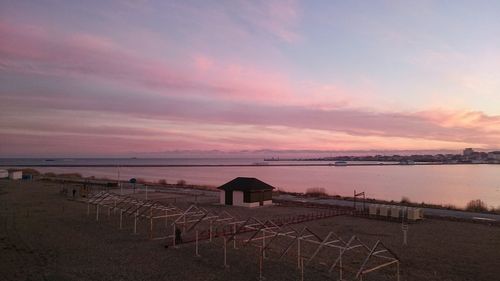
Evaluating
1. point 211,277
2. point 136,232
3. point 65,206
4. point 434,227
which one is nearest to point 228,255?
point 211,277

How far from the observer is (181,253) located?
1892cm

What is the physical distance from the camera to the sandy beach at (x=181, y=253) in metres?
15.8

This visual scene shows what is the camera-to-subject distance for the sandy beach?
15.8 m

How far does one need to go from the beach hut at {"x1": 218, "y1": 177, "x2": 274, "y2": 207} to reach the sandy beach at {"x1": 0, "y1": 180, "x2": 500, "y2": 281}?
894cm

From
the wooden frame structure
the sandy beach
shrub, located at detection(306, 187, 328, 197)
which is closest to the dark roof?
the wooden frame structure

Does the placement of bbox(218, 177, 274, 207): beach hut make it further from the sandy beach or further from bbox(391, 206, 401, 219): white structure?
bbox(391, 206, 401, 219): white structure

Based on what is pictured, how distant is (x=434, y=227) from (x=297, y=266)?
50.3 ft

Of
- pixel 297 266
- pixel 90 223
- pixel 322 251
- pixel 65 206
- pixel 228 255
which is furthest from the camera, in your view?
pixel 65 206

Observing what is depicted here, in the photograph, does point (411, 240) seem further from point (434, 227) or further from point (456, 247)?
point (434, 227)

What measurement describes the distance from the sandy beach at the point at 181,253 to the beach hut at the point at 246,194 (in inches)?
352

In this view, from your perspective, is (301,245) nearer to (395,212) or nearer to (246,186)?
(395,212)

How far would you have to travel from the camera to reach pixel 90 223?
26766 millimetres

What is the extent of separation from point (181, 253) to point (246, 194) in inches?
704

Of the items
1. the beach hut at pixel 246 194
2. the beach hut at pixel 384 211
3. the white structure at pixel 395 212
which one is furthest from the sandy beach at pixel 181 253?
the beach hut at pixel 246 194
